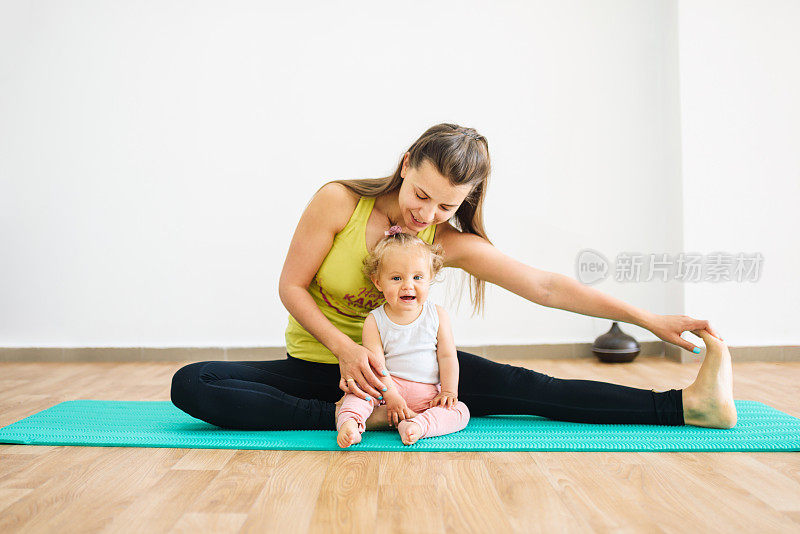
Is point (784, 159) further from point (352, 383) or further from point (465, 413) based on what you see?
point (352, 383)

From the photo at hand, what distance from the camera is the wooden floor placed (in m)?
1.14

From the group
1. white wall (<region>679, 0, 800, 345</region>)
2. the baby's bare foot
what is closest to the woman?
the baby's bare foot

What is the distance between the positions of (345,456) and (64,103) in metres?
2.92

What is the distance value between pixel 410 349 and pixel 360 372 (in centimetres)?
18

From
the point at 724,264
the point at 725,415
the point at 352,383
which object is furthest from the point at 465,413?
the point at 724,264

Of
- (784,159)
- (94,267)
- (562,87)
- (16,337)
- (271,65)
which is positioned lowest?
(16,337)

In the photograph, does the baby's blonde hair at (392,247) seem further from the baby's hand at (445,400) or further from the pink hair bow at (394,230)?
the baby's hand at (445,400)

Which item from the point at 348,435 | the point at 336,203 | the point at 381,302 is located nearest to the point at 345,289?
the point at 381,302

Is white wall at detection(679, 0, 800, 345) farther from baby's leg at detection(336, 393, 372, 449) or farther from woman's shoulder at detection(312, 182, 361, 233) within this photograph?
baby's leg at detection(336, 393, 372, 449)

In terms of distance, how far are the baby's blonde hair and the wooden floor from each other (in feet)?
1.63

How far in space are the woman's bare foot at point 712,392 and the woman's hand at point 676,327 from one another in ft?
0.08

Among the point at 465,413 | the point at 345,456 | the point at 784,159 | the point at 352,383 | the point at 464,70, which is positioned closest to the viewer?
the point at 345,456

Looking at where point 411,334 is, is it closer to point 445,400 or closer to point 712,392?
point 445,400

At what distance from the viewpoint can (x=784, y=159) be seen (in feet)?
11.0
